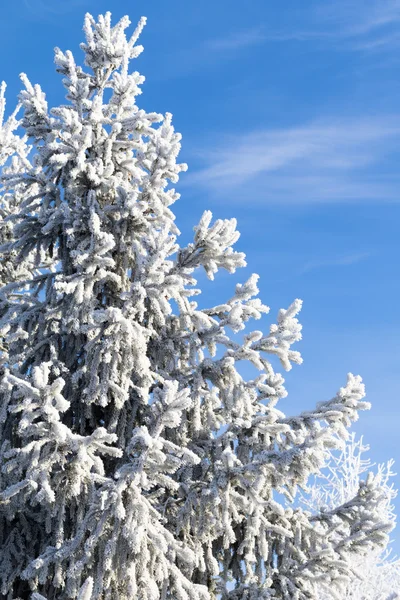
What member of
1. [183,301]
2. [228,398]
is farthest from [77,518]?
[183,301]

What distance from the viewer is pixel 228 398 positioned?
840 cm

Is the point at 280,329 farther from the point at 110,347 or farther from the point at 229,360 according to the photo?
the point at 110,347

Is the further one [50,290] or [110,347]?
[50,290]

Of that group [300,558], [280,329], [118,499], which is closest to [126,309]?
[280,329]

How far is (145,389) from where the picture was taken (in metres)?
8.44

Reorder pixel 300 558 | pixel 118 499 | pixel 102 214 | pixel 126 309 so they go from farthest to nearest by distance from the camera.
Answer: pixel 102 214, pixel 300 558, pixel 126 309, pixel 118 499

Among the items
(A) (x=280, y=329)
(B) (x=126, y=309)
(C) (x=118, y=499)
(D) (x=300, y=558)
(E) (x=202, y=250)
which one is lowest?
(C) (x=118, y=499)

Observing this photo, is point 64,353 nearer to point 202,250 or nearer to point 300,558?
point 202,250

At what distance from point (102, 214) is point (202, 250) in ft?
5.20

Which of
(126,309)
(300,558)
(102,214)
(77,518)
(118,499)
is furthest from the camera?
(102,214)

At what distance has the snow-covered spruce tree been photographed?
7535 millimetres

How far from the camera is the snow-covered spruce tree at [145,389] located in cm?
754

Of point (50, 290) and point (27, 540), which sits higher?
point (50, 290)

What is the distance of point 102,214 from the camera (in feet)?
30.7
